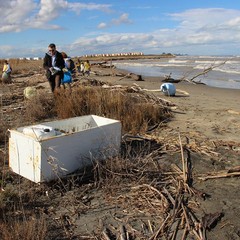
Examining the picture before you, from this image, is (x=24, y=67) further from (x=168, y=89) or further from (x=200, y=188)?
(x=200, y=188)

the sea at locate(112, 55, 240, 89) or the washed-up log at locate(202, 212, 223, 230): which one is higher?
the sea at locate(112, 55, 240, 89)

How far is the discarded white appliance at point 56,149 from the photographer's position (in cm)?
456

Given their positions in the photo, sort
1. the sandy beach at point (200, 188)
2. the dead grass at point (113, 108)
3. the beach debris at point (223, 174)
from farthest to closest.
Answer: the dead grass at point (113, 108) → the beach debris at point (223, 174) → the sandy beach at point (200, 188)

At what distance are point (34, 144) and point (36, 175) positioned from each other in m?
0.39

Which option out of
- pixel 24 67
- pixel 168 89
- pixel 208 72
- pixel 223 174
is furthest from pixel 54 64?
pixel 24 67

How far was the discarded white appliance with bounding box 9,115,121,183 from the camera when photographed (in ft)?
15.0

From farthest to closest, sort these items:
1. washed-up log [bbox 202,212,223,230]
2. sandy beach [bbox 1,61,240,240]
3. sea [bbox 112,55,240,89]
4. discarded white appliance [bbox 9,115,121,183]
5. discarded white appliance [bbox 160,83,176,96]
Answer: sea [bbox 112,55,240,89] → discarded white appliance [bbox 160,83,176,96] → discarded white appliance [bbox 9,115,121,183] → sandy beach [bbox 1,61,240,240] → washed-up log [bbox 202,212,223,230]

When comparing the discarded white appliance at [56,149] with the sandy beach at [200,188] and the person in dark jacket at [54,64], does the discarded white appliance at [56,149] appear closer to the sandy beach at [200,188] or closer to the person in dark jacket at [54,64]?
the sandy beach at [200,188]

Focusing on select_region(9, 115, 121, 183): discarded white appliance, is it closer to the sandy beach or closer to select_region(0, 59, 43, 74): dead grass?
the sandy beach

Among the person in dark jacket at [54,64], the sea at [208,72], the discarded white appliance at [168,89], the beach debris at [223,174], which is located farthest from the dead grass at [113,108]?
the discarded white appliance at [168,89]

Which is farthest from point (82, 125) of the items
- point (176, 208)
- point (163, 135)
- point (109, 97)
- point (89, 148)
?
point (176, 208)

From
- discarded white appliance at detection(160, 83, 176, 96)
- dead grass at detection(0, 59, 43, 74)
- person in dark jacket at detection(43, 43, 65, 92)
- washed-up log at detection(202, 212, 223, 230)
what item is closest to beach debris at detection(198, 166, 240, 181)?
washed-up log at detection(202, 212, 223, 230)

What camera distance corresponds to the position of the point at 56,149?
465 centimetres

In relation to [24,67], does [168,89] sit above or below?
above
